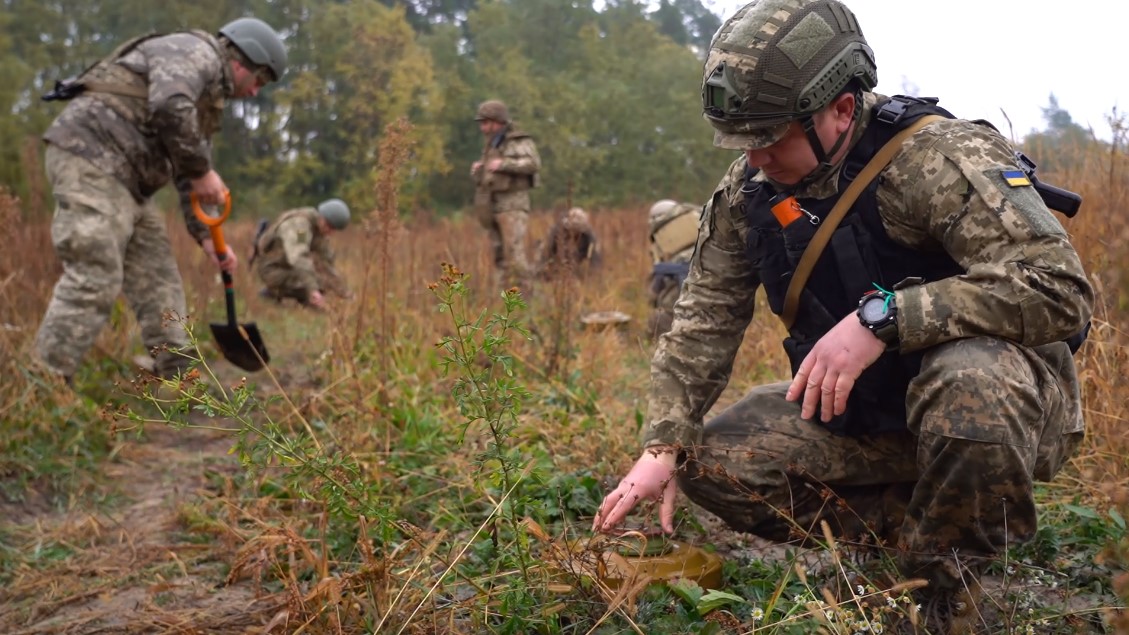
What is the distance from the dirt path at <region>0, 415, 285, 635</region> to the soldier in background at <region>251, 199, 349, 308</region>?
4.89m

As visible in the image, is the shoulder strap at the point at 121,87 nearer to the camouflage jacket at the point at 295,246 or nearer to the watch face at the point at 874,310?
the watch face at the point at 874,310

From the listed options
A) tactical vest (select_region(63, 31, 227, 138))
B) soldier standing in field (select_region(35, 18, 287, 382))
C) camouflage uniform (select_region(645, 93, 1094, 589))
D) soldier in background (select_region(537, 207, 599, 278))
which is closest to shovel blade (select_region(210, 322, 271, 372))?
soldier standing in field (select_region(35, 18, 287, 382))

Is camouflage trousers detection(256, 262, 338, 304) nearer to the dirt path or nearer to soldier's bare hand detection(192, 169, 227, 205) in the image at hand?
soldier's bare hand detection(192, 169, 227, 205)

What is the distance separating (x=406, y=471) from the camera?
3.23 metres

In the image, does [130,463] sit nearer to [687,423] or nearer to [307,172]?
[687,423]

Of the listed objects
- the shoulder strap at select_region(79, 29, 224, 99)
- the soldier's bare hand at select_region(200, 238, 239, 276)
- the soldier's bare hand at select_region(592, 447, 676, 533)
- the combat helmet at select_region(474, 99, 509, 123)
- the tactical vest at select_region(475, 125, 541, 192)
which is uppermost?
the combat helmet at select_region(474, 99, 509, 123)

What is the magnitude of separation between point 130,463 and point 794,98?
3.34 meters

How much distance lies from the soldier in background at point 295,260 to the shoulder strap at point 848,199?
Answer: 6.77 m

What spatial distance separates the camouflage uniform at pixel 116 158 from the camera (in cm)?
438

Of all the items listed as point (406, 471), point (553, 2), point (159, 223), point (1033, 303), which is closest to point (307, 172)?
point (553, 2)

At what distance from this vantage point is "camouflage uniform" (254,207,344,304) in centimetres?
886

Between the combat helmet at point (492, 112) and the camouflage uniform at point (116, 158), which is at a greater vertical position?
the combat helmet at point (492, 112)

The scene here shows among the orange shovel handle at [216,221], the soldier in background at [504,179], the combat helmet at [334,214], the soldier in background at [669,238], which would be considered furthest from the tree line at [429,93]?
the orange shovel handle at [216,221]

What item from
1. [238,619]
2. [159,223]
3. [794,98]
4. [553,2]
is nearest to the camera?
[794,98]
